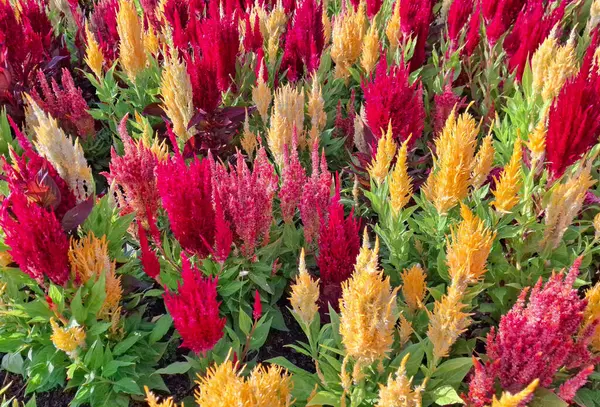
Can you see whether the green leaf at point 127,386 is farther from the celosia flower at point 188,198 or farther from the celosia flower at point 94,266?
the celosia flower at point 188,198

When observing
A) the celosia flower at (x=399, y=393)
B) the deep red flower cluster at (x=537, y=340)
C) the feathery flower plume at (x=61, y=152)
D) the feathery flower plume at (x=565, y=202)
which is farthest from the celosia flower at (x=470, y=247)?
the feathery flower plume at (x=61, y=152)

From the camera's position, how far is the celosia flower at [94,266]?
73.3 inches

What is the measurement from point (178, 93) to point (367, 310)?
172cm

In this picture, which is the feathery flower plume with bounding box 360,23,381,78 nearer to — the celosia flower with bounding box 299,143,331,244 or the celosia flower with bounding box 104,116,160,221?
the celosia flower with bounding box 299,143,331,244

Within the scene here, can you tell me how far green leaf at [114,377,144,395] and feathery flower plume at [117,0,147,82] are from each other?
2.09 meters

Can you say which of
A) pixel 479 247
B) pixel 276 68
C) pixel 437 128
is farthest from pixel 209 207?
pixel 276 68

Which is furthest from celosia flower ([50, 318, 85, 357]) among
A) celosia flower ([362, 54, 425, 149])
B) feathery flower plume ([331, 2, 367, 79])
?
feathery flower plume ([331, 2, 367, 79])

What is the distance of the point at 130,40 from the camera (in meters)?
3.16

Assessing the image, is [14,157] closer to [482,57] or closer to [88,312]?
[88,312]

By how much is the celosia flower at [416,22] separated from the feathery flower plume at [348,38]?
360mm

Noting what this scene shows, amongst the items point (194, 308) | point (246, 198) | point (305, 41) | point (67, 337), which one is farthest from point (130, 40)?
point (194, 308)

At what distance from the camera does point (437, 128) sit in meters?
3.08

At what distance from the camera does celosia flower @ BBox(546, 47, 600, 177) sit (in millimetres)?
1877

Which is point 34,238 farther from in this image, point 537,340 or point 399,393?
point 537,340
